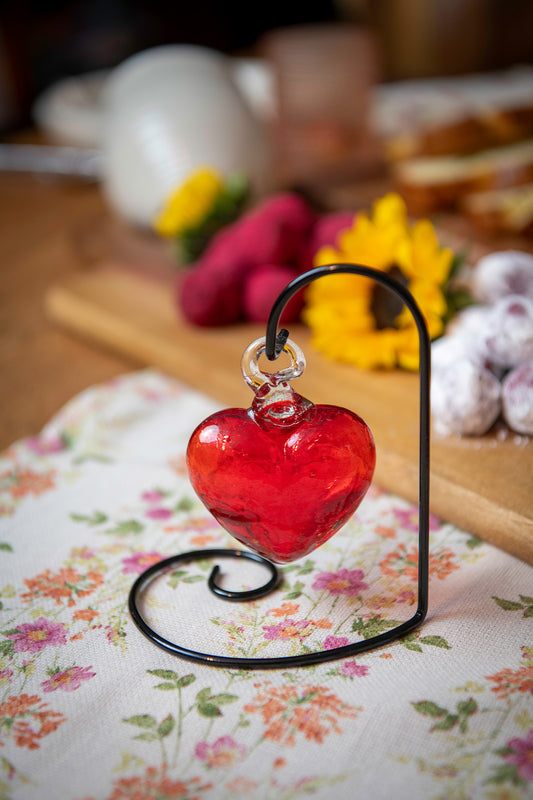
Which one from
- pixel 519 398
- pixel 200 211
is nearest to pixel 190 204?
pixel 200 211

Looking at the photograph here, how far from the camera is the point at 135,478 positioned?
436mm

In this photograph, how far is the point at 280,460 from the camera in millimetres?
275

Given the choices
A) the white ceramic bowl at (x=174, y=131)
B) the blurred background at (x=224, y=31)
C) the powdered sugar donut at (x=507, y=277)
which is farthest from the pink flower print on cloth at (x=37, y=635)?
the blurred background at (x=224, y=31)

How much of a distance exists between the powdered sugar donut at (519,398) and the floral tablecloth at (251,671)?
7 centimetres

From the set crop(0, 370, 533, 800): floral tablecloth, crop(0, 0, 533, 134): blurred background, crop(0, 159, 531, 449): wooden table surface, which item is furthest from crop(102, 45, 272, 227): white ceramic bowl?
crop(0, 0, 533, 134): blurred background

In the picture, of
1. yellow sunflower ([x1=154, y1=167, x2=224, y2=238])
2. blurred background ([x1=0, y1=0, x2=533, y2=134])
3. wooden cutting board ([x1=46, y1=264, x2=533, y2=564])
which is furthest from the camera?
blurred background ([x1=0, y1=0, x2=533, y2=134])

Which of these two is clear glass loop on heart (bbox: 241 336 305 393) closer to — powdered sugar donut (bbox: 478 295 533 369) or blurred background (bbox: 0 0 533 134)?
powdered sugar donut (bbox: 478 295 533 369)

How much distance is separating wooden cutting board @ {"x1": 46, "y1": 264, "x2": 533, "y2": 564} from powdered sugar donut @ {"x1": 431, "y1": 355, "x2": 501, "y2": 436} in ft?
0.03

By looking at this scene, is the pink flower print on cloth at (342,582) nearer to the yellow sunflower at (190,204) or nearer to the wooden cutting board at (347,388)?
the wooden cutting board at (347,388)

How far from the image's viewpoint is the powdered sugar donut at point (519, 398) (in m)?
0.39

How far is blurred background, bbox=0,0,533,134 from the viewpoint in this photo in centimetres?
149

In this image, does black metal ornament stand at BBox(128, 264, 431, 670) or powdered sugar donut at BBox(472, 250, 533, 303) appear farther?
powdered sugar donut at BBox(472, 250, 533, 303)

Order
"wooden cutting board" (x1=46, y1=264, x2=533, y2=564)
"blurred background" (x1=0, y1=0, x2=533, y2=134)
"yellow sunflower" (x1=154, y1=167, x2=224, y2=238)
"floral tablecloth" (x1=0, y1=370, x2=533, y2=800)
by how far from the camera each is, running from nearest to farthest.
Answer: "floral tablecloth" (x1=0, y1=370, x2=533, y2=800), "wooden cutting board" (x1=46, y1=264, x2=533, y2=564), "yellow sunflower" (x1=154, y1=167, x2=224, y2=238), "blurred background" (x1=0, y1=0, x2=533, y2=134)

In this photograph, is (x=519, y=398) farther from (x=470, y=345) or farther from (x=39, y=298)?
(x=39, y=298)
